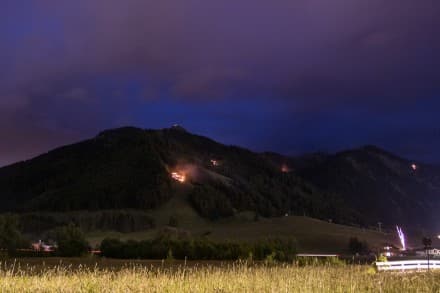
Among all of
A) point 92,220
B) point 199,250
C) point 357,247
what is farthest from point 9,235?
point 92,220

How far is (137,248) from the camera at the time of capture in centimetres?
5597

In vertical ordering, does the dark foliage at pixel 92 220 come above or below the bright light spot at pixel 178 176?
below

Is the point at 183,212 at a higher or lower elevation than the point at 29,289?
higher

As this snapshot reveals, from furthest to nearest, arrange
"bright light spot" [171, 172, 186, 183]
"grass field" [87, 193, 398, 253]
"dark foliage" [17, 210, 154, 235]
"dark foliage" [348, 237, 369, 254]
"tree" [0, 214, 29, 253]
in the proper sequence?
"bright light spot" [171, 172, 186, 183]
"dark foliage" [17, 210, 154, 235]
"grass field" [87, 193, 398, 253]
"dark foliage" [348, 237, 369, 254]
"tree" [0, 214, 29, 253]

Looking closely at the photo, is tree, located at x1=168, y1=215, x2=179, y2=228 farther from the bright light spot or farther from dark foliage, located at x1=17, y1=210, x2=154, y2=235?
the bright light spot

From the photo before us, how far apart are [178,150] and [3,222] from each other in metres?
131

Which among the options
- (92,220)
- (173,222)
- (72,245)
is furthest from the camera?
(173,222)

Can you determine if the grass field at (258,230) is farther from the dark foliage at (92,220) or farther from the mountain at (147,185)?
the dark foliage at (92,220)

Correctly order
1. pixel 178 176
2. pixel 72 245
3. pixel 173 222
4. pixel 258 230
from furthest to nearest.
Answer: pixel 178 176
pixel 173 222
pixel 258 230
pixel 72 245

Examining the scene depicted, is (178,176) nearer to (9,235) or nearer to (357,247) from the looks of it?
(357,247)

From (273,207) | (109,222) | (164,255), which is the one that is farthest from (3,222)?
(273,207)

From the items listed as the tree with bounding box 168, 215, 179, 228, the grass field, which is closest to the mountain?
the grass field

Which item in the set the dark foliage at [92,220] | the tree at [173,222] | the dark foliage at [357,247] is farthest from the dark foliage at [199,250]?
Answer: the tree at [173,222]

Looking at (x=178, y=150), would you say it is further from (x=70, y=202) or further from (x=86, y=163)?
(x=70, y=202)
